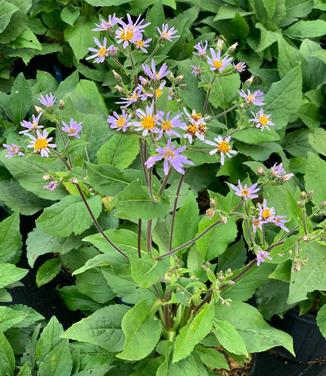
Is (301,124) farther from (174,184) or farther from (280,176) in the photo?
(280,176)

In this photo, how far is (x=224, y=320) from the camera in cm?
168

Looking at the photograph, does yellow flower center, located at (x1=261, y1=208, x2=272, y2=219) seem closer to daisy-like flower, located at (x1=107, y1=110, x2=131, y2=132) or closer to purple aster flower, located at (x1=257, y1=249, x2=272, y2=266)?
purple aster flower, located at (x1=257, y1=249, x2=272, y2=266)

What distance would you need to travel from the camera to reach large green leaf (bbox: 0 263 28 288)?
1.78 m

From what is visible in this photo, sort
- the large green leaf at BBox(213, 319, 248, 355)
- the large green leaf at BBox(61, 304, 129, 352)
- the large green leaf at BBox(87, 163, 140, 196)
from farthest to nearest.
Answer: the large green leaf at BBox(61, 304, 129, 352), the large green leaf at BBox(213, 319, 248, 355), the large green leaf at BBox(87, 163, 140, 196)

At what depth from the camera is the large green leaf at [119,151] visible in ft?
6.48

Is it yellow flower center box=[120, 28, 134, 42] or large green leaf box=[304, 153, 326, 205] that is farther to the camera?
large green leaf box=[304, 153, 326, 205]

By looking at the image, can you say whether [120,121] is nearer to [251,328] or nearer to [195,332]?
[195,332]

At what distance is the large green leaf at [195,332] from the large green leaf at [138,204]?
40 centimetres

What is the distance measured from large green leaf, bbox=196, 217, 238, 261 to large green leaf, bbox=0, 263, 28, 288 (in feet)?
1.94

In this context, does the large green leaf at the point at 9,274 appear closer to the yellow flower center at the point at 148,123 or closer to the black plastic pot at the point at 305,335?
the yellow flower center at the point at 148,123

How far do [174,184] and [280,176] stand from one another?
0.81m

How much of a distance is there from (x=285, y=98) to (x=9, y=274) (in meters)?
1.23

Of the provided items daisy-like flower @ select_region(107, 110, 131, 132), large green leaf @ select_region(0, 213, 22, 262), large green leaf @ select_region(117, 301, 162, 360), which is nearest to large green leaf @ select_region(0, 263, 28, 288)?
large green leaf @ select_region(0, 213, 22, 262)

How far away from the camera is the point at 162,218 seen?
168 centimetres
